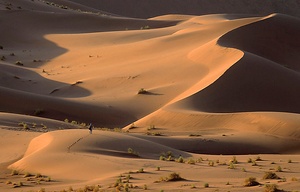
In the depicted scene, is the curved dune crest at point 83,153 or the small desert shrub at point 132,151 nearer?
the curved dune crest at point 83,153

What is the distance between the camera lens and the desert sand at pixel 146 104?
1631cm

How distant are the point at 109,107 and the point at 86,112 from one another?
95cm

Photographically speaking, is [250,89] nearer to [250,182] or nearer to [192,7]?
[250,182]

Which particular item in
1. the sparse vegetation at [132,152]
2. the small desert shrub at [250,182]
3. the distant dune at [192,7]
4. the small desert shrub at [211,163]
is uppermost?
the distant dune at [192,7]

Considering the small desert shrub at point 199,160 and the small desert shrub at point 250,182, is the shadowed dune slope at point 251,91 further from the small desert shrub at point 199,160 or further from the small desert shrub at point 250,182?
the small desert shrub at point 250,182

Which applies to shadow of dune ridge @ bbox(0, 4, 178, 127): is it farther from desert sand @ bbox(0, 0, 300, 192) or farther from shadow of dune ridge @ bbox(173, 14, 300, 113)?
shadow of dune ridge @ bbox(173, 14, 300, 113)

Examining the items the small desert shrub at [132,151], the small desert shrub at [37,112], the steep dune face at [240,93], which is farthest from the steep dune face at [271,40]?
the small desert shrub at [132,151]

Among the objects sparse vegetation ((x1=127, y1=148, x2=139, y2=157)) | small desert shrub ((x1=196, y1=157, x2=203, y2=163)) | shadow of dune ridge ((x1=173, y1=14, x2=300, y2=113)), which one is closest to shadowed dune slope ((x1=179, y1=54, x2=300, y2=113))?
shadow of dune ridge ((x1=173, y1=14, x2=300, y2=113))

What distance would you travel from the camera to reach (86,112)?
31562 mm

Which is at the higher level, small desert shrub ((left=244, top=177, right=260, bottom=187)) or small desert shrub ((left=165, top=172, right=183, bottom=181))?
small desert shrub ((left=165, top=172, right=183, bottom=181))

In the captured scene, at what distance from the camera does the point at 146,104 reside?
3206 centimetres

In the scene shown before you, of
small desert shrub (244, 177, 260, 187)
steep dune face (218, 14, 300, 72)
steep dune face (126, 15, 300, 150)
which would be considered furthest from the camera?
steep dune face (218, 14, 300, 72)

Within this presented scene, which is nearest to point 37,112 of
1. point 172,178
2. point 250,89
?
point 250,89

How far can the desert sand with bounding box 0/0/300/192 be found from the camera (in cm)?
1631
